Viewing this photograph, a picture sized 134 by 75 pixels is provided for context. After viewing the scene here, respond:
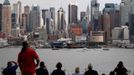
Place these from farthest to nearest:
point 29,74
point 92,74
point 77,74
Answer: point 77,74
point 92,74
point 29,74

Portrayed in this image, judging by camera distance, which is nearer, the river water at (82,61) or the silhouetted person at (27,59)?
the silhouetted person at (27,59)

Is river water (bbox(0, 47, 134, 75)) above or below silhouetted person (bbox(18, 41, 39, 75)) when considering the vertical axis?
below

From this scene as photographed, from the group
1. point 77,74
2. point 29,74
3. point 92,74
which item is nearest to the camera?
point 29,74

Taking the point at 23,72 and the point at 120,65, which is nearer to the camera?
the point at 23,72

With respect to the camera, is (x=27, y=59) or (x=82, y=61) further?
(x=82, y=61)

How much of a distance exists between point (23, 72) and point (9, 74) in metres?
2.49

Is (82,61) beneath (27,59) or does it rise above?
beneath

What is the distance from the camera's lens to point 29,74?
35.7ft

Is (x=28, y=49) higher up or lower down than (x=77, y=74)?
higher up

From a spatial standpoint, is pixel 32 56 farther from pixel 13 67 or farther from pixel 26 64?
pixel 13 67

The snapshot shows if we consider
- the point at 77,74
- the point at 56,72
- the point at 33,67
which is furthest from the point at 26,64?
the point at 77,74

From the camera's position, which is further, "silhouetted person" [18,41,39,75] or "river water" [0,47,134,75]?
"river water" [0,47,134,75]

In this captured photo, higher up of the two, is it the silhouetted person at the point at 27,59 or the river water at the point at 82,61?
the silhouetted person at the point at 27,59

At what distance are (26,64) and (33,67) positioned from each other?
0.57 feet
